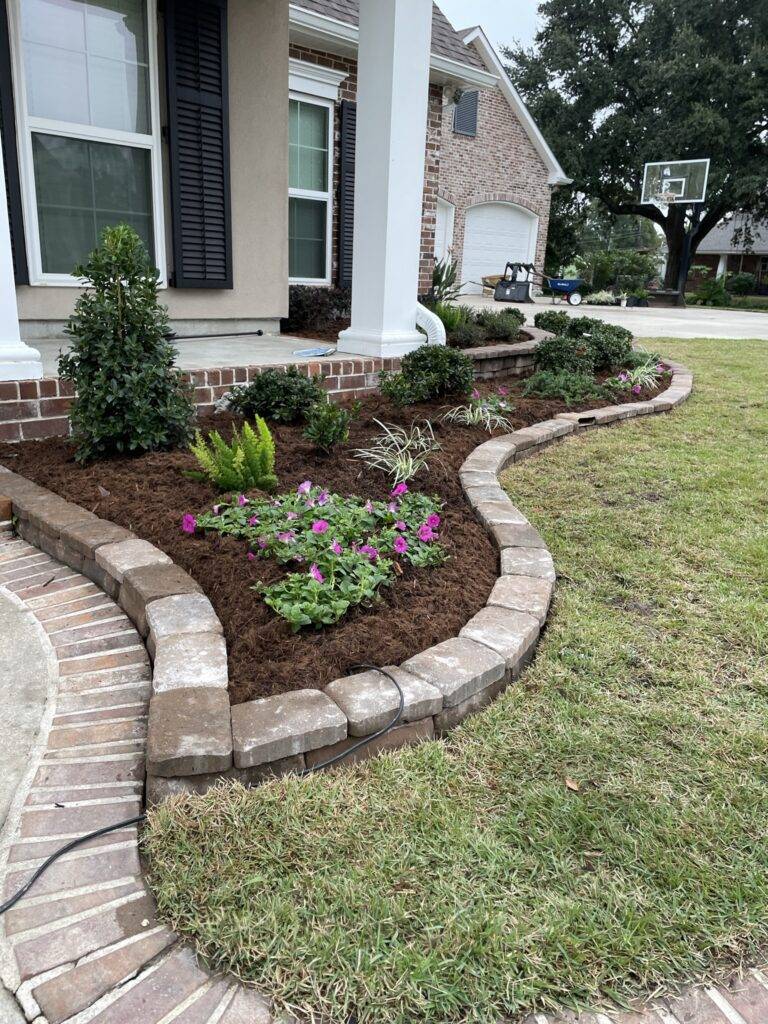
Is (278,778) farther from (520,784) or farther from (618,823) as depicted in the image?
(618,823)

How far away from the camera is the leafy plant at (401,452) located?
3.37m

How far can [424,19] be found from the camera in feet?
15.6

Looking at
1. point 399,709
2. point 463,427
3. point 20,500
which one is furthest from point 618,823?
point 463,427

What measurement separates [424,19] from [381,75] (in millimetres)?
469

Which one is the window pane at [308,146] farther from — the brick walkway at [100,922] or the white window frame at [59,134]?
the brick walkway at [100,922]

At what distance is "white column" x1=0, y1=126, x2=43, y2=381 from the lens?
11.6 feet

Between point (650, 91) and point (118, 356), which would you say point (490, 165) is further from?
point (118, 356)

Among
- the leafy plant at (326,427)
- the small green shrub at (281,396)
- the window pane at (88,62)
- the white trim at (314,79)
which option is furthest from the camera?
the white trim at (314,79)

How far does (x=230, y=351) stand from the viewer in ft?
17.1

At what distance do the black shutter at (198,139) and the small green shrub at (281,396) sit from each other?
2.15 meters

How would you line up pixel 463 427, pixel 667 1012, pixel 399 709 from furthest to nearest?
pixel 463 427
pixel 399 709
pixel 667 1012

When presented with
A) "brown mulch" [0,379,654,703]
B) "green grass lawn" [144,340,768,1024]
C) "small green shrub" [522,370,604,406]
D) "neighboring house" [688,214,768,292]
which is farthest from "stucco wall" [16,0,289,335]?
"neighboring house" [688,214,768,292]

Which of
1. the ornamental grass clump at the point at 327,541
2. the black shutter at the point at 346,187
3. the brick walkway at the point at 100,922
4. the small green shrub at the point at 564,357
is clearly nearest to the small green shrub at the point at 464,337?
the small green shrub at the point at 564,357

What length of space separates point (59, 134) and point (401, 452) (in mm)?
3499
